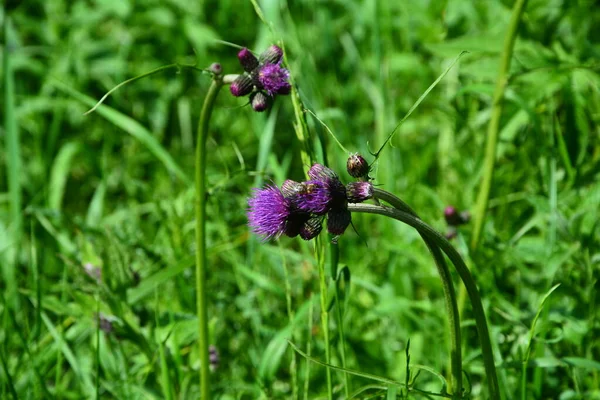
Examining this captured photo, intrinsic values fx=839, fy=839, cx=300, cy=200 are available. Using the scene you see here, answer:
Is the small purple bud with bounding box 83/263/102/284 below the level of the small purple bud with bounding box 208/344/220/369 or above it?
above

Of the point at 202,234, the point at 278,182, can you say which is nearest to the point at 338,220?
the point at 202,234

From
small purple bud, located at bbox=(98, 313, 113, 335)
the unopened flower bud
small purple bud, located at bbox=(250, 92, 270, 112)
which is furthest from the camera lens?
the unopened flower bud

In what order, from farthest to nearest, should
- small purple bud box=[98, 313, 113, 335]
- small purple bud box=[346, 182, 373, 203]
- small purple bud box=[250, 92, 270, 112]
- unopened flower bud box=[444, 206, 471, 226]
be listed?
unopened flower bud box=[444, 206, 471, 226]
small purple bud box=[98, 313, 113, 335]
small purple bud box=[250, 92, 270, 112]
small purple bud box=[346, 182, 373, 203]

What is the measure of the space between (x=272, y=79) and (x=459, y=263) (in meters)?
0.54

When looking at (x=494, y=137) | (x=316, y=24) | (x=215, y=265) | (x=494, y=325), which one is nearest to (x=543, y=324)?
(x=494, y=325)

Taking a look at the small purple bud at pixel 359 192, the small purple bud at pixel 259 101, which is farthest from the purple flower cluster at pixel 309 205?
the small purple bud at pixel 259 101

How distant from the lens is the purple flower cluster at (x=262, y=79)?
169cm

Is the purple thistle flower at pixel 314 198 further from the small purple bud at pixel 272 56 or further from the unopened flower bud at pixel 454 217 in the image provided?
the unopened flower bud at pixel 454 217

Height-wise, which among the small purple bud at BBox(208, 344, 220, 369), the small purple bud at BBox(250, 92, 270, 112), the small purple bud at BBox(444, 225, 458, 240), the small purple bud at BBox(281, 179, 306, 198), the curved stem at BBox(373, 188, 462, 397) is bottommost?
the small purple bud at BBox(208, 344, 220, 369)

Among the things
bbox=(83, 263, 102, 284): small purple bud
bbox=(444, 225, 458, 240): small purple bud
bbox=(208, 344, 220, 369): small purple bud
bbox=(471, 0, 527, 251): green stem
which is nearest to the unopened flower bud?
bbox=(444, 225, 458, 240): small purple bud

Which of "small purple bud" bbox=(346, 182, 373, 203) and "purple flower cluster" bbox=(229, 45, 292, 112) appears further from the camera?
"purple flower cluster" bbox=(229, 45, 292, 112)

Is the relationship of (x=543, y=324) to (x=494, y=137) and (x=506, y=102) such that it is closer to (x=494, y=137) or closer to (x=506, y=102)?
(x=494, y=137)

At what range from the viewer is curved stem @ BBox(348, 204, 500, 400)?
1.39m

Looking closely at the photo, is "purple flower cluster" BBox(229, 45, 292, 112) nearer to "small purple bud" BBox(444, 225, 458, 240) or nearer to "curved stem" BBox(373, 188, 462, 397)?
"curved stem" BBox(373, 188, 462, 397)
